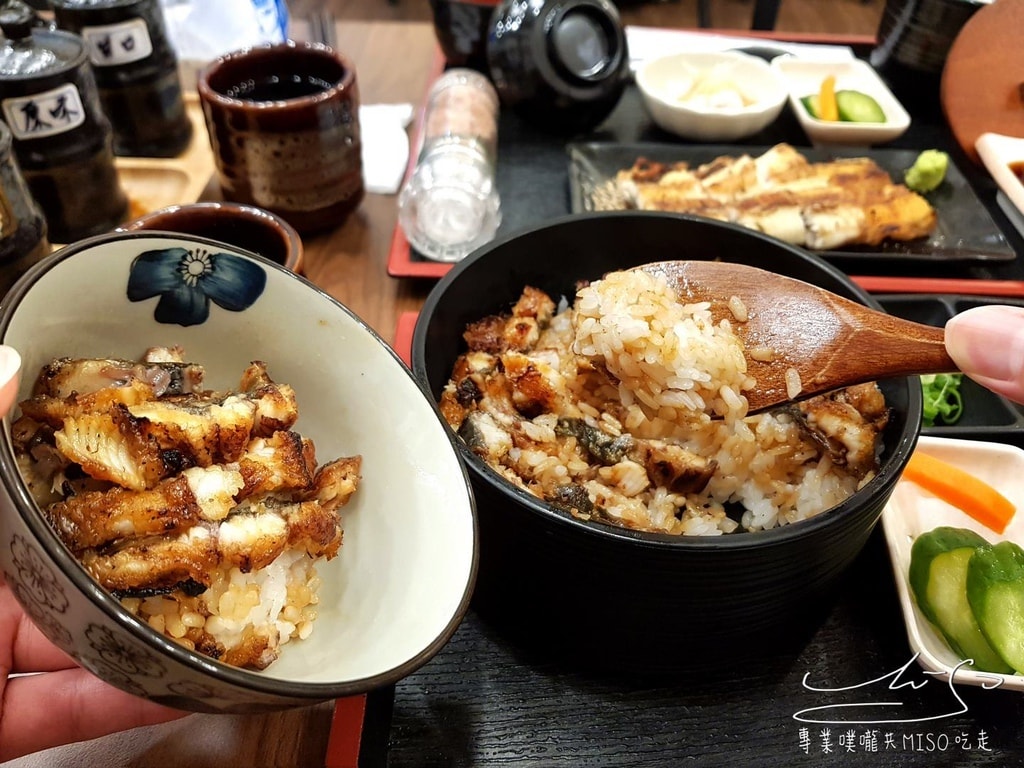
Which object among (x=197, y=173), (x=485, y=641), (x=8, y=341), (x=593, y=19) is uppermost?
(x=8, y=341)

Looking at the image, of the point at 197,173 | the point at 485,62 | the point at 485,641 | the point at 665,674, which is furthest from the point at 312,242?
the point at 665,674

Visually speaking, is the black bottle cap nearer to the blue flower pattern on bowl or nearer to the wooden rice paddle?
the wooden rice paddle

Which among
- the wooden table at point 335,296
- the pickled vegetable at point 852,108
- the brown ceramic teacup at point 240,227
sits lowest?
the wooden table at point 335,296

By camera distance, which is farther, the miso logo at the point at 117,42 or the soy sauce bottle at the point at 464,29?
the soy sauce bottle at the point at 464,29

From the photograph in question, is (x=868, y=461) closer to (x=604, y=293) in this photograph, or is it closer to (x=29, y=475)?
(x=604, y=293)

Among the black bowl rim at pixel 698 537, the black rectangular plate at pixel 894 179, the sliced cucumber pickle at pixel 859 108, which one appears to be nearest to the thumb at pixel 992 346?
the black bowl rim at pixel 698 537

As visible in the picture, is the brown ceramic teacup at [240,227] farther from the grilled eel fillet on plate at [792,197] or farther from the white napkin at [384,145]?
the grilled eel fillet on plate at [792,197]

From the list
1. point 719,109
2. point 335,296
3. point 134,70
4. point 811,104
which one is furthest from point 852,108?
point 134,70
